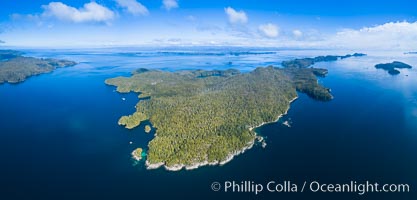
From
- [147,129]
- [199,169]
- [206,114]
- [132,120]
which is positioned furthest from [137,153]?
[206,114]

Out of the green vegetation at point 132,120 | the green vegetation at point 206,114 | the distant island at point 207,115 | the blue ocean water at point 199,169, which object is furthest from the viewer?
the green vegetation at point 132,120

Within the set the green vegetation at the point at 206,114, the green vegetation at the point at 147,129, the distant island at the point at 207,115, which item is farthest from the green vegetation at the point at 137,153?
the green vegetation at the point at 147,129

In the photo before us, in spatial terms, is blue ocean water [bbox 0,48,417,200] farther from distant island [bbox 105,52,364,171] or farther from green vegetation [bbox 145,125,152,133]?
distant island [bbox 105,52,364,171]

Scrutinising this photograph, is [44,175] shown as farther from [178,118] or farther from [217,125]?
[217,125]

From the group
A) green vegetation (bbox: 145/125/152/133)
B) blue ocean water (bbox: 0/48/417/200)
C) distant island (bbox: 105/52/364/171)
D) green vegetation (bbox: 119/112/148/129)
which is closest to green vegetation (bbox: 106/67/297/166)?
distant island (bbox: 105/52/364/171)

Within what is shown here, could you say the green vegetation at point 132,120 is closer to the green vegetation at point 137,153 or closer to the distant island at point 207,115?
the distant island at point 207,115

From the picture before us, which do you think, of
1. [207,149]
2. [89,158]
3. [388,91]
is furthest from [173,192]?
[388,91]

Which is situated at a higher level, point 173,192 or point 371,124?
point 371,124

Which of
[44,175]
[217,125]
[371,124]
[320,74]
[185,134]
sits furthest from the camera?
[320,74]
